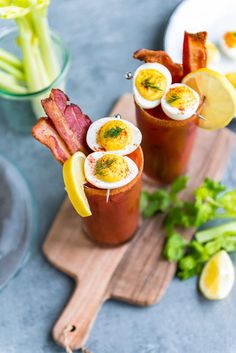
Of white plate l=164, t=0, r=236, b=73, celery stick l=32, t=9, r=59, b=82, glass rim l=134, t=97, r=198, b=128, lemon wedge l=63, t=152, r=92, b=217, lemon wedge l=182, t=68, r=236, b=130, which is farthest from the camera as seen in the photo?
white plate l=164, t=0, r=236, b=73

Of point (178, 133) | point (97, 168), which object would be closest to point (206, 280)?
point (178, 133)

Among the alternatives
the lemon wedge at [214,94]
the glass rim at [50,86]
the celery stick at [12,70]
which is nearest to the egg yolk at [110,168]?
the lemon wedge at [214,94]


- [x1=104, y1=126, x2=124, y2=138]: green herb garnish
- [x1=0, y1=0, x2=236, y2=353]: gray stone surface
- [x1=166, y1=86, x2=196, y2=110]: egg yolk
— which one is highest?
[x1=104, y1=126, x2=124, y2=138]: green herb garnish

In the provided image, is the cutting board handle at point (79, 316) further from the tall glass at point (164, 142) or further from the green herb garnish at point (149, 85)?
the green herb garnish at point (149, 85)

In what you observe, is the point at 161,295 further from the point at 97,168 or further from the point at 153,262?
the point at 97,168

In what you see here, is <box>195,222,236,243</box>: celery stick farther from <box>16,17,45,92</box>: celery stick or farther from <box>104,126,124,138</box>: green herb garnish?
<box>16,17,45,92</box>: celery stick

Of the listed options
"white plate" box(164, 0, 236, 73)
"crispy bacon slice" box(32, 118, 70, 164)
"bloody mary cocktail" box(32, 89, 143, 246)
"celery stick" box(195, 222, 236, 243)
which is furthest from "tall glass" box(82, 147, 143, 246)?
"white plate" box(164, 0, 236, 73)

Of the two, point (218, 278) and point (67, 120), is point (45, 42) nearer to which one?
point (67, 120)
